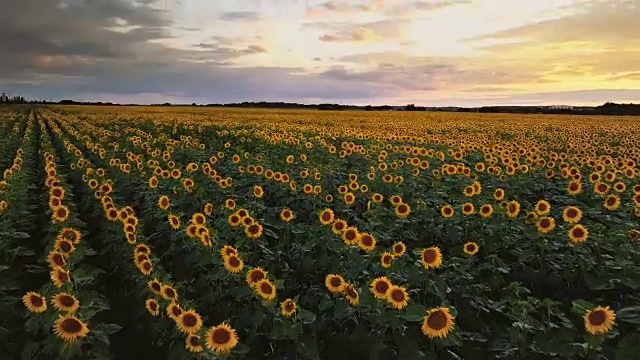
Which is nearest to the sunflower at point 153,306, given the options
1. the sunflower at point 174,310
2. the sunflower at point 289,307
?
the sunflower at point 174,310

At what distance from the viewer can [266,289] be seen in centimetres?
444

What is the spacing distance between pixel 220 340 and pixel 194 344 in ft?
0.77

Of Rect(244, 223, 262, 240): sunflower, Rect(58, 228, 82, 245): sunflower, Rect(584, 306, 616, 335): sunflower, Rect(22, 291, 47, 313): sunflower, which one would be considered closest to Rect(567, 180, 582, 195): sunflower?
Rect(584, 306, 616, 335): sunflower

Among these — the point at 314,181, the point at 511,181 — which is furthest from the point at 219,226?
the point at 511,181

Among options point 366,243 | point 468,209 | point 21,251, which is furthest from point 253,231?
point 21,251

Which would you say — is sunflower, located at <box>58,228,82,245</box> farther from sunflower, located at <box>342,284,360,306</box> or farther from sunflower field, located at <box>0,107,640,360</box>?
sunflower, located at <box>342,284,360,306</box>

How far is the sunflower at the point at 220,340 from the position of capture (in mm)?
3820

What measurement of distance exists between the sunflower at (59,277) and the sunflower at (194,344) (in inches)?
48.3

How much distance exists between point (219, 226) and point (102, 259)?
2107 mm

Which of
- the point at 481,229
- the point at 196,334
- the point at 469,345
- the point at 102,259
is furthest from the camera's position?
the point at 102,259

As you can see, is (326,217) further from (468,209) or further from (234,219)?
(468,209)

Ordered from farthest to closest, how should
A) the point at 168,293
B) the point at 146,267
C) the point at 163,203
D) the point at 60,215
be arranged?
1. the point at 163,203
2. the point at 60,215
3. the point at 146,267
4. the point at 168,293

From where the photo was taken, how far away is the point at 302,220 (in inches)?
322

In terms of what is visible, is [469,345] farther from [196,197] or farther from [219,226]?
[196,197]
